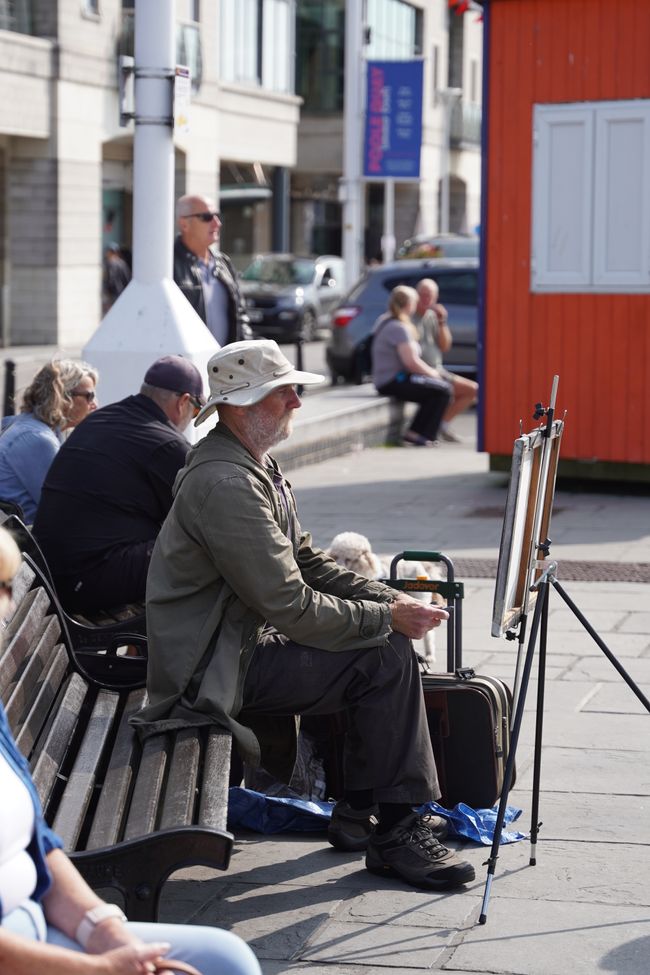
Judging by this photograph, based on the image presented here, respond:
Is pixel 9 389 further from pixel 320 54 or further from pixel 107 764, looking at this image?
pixel 320 54

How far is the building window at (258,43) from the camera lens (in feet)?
126

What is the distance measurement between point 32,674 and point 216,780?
0.83m

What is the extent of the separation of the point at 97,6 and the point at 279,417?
28.1 metres

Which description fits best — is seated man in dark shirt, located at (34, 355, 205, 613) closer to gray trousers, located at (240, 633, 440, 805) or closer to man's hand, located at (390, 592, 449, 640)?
gray trousers, located at (240, 633, 440, 805)

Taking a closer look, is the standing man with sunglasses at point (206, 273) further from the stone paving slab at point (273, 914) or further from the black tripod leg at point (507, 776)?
the stone paving slab at point (273, 914)

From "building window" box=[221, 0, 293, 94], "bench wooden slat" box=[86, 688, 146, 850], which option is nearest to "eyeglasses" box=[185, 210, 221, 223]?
"bench wooden slat" box=[86, 688, 146, 850]

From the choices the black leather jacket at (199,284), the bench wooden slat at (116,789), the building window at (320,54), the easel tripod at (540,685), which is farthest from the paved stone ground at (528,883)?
the building window at (320,54)

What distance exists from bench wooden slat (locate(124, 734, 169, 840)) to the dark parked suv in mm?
14889

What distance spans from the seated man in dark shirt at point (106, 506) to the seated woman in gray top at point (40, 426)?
17.7 inches

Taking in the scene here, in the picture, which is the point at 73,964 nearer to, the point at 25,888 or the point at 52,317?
the point at 25,888

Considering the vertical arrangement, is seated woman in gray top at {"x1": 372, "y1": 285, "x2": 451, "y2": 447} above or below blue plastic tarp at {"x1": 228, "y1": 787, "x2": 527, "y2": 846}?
above

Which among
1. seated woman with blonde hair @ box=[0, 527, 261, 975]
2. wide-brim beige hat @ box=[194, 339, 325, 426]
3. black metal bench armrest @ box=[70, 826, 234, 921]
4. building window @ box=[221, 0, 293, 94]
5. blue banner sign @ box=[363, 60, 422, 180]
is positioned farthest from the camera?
building window @ box=[221, 0, 293, 94]

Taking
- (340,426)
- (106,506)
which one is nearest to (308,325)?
(340,426)

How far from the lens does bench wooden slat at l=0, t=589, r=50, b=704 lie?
4.48m
